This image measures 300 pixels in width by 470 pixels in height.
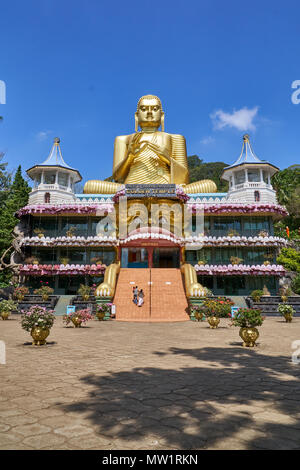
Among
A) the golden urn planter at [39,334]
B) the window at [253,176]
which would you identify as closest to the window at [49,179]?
the window at [253,176]

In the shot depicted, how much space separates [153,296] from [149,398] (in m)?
16.8

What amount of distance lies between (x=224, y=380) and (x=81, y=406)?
2948mm

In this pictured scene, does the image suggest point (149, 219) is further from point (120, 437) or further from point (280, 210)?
point (120, 437)

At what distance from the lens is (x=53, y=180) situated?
1340 inches

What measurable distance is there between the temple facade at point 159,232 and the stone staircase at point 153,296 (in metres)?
1.50

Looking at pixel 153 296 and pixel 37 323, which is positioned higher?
pixel 153 296

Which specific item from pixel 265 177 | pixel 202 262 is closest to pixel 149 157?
pixel 202 262

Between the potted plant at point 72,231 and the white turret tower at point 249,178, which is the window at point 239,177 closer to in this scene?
the white turret tower at point 249,178

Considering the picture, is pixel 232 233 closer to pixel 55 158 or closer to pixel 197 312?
pixel 197 312

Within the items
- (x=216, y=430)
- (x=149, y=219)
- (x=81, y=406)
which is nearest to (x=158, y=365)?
(x=81, y=406)

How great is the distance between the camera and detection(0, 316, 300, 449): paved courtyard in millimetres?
3844

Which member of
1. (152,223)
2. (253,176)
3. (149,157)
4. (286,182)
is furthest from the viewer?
(286,182)

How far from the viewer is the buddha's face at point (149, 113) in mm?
32531

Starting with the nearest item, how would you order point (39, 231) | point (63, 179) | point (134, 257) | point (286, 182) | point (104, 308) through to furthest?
point (104, 308) < point (39, 231) < point (134, 257) < point (63, 179) < point (286, 182)
